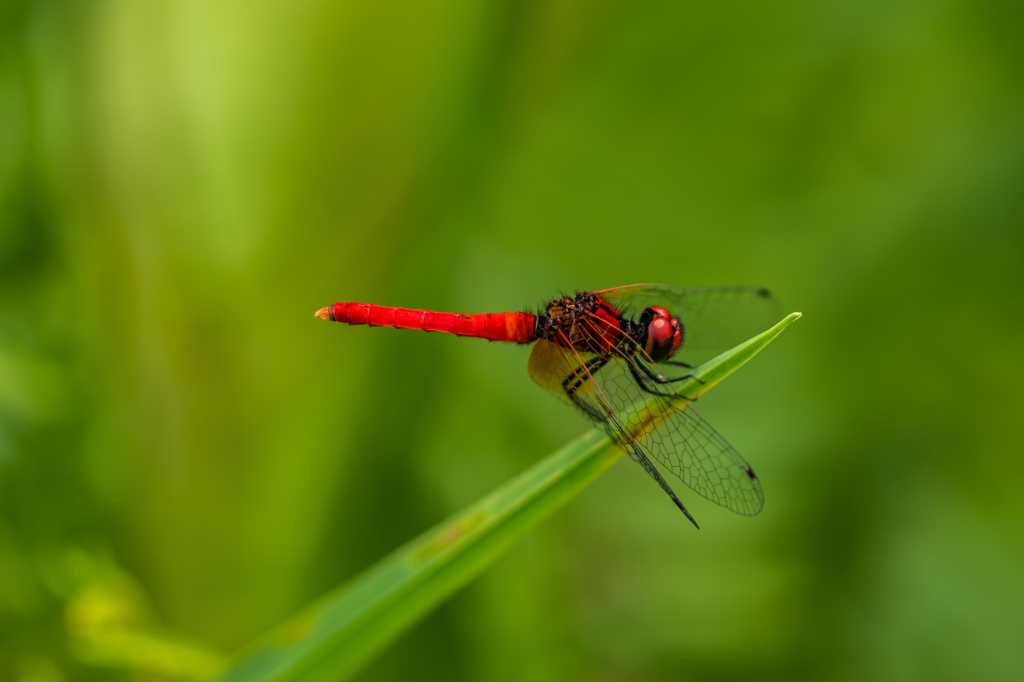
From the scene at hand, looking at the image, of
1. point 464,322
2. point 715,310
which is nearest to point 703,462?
point 715,310

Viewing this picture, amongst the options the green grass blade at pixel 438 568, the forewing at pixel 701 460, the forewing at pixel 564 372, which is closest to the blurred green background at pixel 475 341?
the forewing at pixel 564 372

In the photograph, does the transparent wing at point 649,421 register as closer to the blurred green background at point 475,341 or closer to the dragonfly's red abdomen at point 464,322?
the dragonfly's red abdomen at point 464,322

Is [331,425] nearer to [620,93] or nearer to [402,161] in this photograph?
[402,161]

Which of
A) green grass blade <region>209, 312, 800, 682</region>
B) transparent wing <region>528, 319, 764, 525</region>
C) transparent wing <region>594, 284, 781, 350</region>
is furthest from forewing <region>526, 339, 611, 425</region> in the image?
green grass blade <region>209, 312, 800, 682</region>

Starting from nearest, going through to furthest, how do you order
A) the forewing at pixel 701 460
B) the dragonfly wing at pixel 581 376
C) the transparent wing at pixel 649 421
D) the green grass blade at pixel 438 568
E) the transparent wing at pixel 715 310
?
1. the green grass blade at pixel 438 568
2. the transparent wing at pixel 649 421
3. the forewing at pixel 701 460
4. the dragonfly wing at pixel 581 376
5. the transparent wing at pixel 715 310

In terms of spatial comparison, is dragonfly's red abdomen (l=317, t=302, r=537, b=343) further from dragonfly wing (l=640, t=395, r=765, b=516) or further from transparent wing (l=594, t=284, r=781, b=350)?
dragonfly wing (l=640, t=395, r=765, b=516)

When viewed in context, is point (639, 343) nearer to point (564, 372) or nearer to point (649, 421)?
point (564, 372)

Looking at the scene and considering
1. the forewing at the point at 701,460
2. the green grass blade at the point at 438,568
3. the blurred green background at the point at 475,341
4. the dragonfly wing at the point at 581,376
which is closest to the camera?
the green grass blade at the point at 438,568
